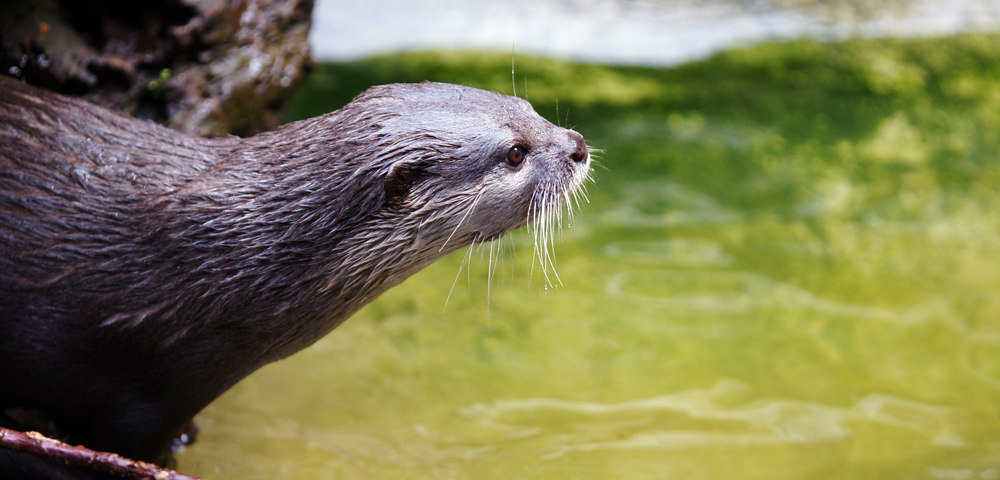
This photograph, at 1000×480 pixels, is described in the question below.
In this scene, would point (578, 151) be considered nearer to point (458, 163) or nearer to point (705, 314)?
point (458, 163)

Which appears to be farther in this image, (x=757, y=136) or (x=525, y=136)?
(x=757, y=136)

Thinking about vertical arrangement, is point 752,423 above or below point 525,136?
below

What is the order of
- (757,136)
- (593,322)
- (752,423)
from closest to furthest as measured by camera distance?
(752,423) → (593,322) → (757,136)

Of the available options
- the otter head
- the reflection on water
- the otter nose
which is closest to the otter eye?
the otter head

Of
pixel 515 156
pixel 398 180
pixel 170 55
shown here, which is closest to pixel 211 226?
pixel 398 180

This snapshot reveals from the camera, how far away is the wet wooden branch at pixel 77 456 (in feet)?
5.20

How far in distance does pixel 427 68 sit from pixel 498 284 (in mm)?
2121

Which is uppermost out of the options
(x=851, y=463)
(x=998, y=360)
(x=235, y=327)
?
(x=998, y=360)

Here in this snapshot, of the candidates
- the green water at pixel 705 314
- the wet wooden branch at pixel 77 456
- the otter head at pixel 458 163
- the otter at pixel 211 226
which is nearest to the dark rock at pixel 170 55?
the otter at pixel 211 226

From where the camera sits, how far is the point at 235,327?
6.39ft

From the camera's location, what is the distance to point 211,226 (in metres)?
1.90

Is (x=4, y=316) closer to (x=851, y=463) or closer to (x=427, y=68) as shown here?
(x=851, y=463)

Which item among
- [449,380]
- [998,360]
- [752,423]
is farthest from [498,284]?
[998,360]

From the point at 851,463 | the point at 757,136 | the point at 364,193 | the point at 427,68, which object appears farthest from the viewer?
the point at 427,68
